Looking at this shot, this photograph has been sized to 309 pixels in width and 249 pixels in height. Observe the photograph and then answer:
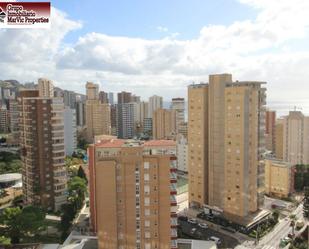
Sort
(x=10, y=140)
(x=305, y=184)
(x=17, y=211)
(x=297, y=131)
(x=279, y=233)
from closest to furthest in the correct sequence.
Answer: (x=17, y=211) < (x=279, y=233) < (x=305, y=184) < (x=297, y=131) < (x=10, y=140)

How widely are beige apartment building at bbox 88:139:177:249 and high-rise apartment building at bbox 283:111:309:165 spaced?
66.7 ft

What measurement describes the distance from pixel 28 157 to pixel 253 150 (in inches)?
565

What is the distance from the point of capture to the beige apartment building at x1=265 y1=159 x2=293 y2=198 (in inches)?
1002

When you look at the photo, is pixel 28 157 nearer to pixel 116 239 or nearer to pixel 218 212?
pixel 116 239

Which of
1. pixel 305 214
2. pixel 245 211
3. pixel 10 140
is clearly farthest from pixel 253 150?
pixel 10 140

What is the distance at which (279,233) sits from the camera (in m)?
19.6

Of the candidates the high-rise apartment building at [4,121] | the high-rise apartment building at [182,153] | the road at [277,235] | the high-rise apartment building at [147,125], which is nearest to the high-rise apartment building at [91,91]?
the high-rise apartment building at [147,125]

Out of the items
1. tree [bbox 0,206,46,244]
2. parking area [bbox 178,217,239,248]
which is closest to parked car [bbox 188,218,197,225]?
parking area [bbox 178,217,239,248]

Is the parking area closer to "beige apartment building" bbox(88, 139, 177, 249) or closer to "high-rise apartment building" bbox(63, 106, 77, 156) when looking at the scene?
"beige apartment building" bbox(88, 139, 177, 249)

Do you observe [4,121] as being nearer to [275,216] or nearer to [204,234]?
[204,234]

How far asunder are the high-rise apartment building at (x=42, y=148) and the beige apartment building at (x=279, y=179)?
15352mm

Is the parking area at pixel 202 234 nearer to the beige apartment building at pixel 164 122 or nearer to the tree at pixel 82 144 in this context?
the beige apartment building at pixel 164 122

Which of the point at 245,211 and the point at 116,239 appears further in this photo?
the point at 245,211

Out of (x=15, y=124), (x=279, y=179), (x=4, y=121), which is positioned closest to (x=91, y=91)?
(x=4, y=121)
